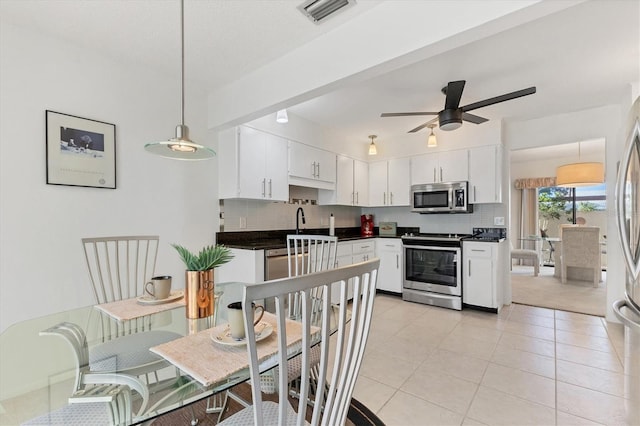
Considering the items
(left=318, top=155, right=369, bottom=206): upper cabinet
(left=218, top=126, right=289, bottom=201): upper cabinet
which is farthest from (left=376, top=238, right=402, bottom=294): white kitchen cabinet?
(left=218, top=126, right=289, bottom=201): upper cabinet

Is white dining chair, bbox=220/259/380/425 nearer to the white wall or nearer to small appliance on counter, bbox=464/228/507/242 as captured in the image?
the white wall

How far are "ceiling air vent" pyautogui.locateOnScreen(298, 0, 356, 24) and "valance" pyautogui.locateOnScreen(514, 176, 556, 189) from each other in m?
7.05

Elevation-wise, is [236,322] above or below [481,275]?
above

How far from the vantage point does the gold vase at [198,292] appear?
53.9 inches

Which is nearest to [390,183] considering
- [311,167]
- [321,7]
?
[311,167]

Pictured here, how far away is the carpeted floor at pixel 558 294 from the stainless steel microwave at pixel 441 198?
5.24 feet

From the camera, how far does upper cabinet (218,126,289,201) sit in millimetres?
3092

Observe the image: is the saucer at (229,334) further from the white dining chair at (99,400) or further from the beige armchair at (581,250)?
the beige armchair at (581,250)

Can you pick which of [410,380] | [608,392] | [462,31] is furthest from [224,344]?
[608,392]

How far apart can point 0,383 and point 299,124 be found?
3.40 meters

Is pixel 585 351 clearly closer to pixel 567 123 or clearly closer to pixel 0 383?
pixel 567 123

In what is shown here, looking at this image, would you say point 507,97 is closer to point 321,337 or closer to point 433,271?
point 433,271

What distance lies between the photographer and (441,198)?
4.23m

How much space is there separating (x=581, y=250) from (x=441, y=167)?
3.20 m
